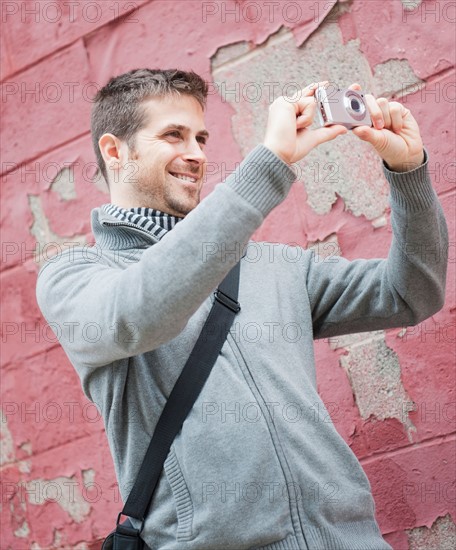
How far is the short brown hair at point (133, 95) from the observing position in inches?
80.1

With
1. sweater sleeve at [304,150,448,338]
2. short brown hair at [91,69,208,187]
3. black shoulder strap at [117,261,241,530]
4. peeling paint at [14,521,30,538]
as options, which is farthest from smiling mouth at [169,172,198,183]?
peeling paint at [14,521,30,538]

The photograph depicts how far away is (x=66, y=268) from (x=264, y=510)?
1.97ft

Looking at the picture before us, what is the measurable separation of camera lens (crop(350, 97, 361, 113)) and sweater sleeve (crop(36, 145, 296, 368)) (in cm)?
25

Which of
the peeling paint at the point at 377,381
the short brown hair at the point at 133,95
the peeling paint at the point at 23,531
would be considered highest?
the short brown hair at the point at 133,95

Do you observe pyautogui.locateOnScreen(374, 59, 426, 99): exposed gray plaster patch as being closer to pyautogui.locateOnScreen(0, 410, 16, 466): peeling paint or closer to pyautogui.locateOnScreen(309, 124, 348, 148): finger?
pyautogui.locateOnScreen(309, 124, 348, 148): finger

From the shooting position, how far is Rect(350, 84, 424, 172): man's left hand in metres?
1.72

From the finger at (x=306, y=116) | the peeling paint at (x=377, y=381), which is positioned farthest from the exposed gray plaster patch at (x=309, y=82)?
the finger at (x=306, y=116)

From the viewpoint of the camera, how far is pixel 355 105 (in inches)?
66.0

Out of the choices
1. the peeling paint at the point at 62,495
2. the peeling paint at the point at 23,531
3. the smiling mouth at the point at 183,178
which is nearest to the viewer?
the smiling mouth at the point at 183,178

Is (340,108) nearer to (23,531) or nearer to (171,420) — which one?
(171,420)

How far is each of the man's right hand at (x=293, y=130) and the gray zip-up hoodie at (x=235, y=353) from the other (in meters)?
0.04

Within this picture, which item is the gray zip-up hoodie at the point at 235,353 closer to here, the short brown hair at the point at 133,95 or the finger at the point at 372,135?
the finger at the point at 372,135

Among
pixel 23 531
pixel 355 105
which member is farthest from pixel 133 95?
pixel 23 531

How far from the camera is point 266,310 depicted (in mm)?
1802
